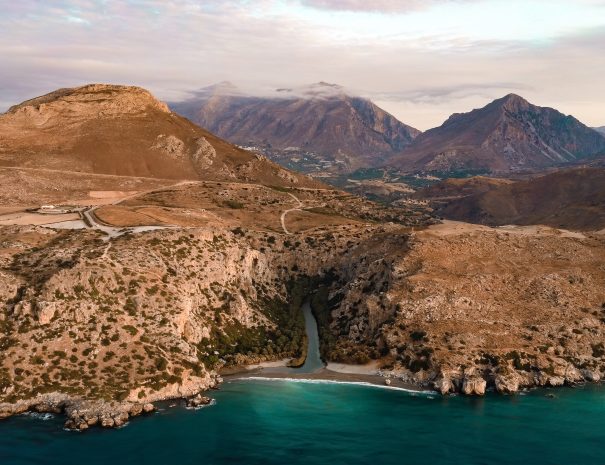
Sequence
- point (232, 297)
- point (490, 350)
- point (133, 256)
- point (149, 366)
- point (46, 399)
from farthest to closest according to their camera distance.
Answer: point (232, 297) < point (133, 256) < point (490, 350) < point (149, 366) < point (46, 399)

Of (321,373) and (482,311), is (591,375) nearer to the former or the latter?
(482,311)

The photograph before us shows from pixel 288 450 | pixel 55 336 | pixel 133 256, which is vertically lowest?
pixel 288 450

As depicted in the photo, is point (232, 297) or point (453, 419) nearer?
point (453, 419)

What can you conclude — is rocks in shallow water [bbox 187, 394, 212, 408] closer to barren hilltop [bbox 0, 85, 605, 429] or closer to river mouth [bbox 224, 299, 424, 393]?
barren hilltop [bbox 0, 85, 605, 429]

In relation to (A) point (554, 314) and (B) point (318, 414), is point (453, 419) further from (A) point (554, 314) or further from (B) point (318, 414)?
(A) point (554, 314)

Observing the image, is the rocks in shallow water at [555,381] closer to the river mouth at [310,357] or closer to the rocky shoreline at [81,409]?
the river mouth at [310,357]

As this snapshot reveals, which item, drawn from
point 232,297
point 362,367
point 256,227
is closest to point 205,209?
point 256,227
